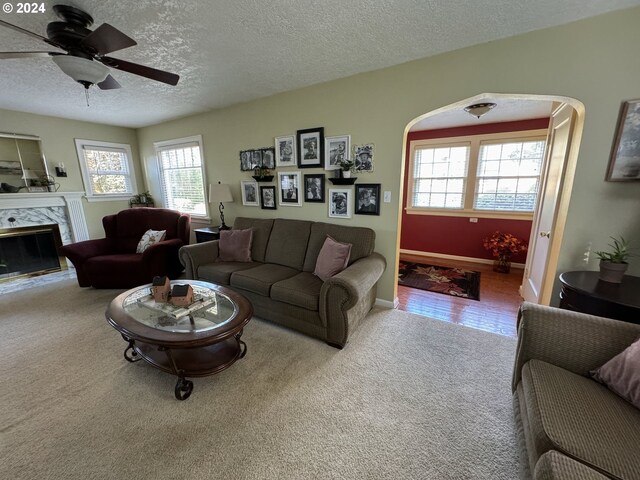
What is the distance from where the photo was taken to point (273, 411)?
1.61m

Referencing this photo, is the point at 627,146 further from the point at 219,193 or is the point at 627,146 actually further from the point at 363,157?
the point at 219,193

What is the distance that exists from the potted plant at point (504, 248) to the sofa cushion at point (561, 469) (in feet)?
13.1

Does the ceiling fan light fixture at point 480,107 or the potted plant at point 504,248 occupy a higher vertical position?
the ceiling fan light fixture at point 480,107

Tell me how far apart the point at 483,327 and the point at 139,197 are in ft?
20.4

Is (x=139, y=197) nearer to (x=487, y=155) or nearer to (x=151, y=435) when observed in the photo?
(x=151, y=435)

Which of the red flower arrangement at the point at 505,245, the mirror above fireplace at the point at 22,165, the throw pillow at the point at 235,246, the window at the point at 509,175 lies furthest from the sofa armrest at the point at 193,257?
the window at the point at 509,175

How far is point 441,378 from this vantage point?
6.18ft

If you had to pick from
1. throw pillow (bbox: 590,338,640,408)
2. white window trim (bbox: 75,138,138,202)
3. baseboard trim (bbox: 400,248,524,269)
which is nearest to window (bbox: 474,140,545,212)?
baseboard trim (bbox: 400,248,524,269)

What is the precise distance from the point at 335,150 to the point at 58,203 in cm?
475

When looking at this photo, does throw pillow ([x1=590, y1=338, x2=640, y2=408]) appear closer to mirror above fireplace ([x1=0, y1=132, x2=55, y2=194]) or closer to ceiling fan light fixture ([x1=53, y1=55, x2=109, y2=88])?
ceiling fan light fixture ([x1=53, y1=55, x2=109, y2=88])

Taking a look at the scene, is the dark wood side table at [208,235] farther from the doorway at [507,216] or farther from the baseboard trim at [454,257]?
the baseboard trim at [454,257]

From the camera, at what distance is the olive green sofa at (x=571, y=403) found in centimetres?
86

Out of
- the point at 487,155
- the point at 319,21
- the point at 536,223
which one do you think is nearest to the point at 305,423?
the point at 319,21

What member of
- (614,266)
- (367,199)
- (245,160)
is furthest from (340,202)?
(614,266)
